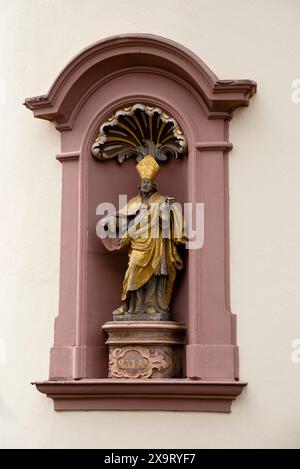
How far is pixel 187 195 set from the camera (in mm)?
8617

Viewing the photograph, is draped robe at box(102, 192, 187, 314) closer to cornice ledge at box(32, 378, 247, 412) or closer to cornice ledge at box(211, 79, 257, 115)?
cornice ledge at box(32, 378, 247, 412)

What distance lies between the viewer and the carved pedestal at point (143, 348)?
832 cm

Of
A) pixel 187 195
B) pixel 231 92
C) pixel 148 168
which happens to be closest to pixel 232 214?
pixel 187 195

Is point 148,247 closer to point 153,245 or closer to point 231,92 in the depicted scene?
point 153,245

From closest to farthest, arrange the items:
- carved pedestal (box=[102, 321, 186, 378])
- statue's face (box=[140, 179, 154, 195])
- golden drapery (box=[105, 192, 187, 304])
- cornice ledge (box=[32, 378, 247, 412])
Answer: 1. cornice ledge (box=[32, 378, 247, 412])
2. carved pedestal (box=[102, 321, 186, 378])
3. golden drapery (box=[105, 192, 187, 304])
4. statue's face (box=[140, 179, 154, 195])

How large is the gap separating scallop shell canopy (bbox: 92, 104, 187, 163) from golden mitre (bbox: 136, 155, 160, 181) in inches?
5.6

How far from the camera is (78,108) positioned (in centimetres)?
875

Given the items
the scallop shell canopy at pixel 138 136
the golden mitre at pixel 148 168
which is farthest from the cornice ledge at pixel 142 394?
the scallop shell canopy at pixel 138 136

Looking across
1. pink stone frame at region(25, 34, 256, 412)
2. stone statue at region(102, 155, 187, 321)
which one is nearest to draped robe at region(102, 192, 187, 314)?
stone statue at region(102, 155, 187, 321)

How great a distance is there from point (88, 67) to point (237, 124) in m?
1.21

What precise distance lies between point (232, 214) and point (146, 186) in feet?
2.33

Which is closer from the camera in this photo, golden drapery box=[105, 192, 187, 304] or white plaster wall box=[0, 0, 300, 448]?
white plaster wall box=[0, 0, 300, 448]

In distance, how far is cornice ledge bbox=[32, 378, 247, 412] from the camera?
812 centimetres
